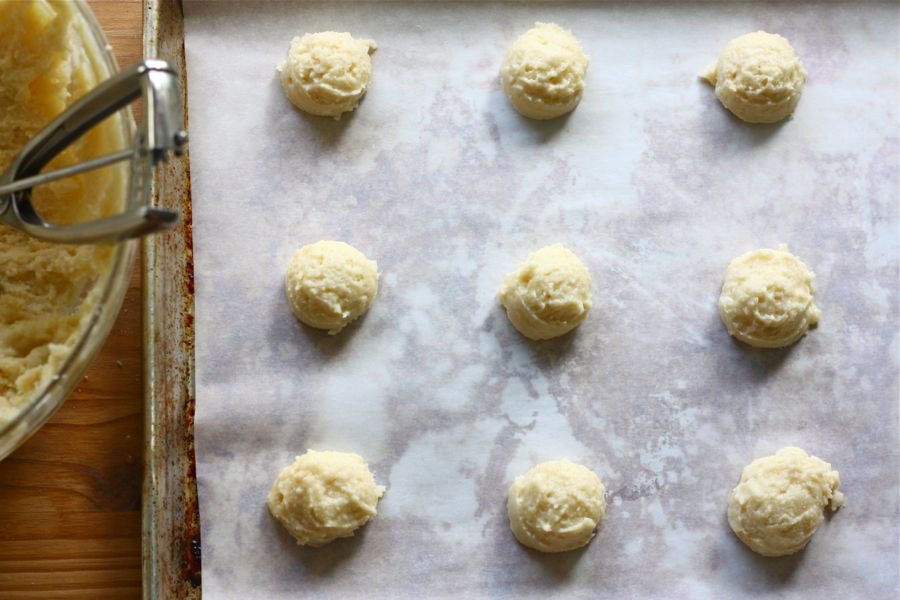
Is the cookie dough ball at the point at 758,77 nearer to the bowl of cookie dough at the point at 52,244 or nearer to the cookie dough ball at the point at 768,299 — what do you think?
the cookie dough ball at the point at 768,299

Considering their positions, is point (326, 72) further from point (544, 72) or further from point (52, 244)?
point (52, 244)

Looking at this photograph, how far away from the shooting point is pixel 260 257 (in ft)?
5.58

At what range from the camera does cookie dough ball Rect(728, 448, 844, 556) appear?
1.62 m

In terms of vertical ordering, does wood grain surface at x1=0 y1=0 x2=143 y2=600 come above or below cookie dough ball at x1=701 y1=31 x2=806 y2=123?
below

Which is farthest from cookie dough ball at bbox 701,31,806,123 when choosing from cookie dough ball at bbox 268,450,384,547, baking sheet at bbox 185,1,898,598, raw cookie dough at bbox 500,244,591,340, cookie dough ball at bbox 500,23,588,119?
cookie dough ball at bbox 268,450,384,547

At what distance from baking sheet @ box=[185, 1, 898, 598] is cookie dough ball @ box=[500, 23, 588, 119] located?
0.04 meters

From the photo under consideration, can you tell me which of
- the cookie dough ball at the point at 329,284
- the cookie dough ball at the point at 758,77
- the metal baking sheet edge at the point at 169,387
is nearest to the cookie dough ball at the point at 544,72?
the cookie dough ball at the point at 758,77

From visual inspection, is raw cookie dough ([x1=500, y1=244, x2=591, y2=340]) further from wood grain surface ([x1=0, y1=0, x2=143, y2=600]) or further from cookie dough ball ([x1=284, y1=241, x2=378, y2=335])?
wood grain surface ([x1=0, y1=0, x2=143, y2=600])

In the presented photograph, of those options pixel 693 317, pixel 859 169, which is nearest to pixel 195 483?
pixel 693 317

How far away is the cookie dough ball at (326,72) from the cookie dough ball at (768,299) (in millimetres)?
769

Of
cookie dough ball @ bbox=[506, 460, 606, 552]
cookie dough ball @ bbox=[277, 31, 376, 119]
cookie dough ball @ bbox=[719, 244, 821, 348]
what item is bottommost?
cookie dough ball @ bbox=[506, 460, 606, 552]

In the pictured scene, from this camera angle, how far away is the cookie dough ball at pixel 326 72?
1691mm

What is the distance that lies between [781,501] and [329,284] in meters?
0.87

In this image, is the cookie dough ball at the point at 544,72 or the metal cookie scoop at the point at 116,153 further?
the cookie dough ball at the point at 544,72
